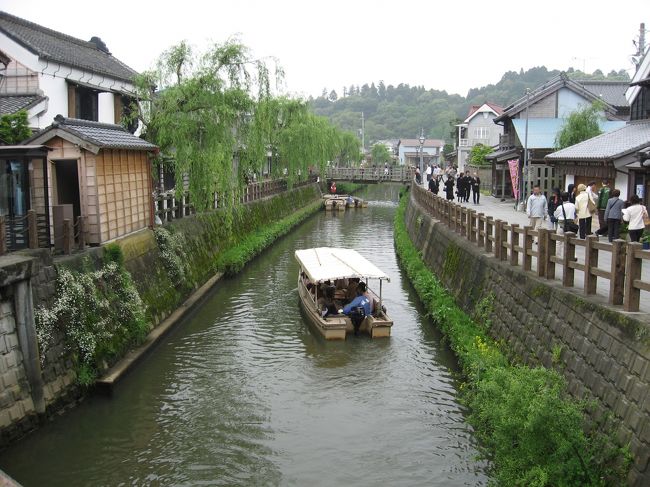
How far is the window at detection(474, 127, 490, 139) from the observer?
73.9m

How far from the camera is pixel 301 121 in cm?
4597

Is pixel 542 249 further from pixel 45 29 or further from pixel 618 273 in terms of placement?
pixel 45 29

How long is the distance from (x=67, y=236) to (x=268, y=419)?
19.8 ft

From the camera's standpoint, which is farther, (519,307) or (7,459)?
(519,307)

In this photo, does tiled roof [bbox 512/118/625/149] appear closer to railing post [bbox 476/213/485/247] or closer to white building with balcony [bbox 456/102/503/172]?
railing post [bbox 476/213/485/247]

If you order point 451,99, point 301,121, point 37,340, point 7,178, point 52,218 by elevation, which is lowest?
point 37,340

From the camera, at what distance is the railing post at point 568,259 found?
11.0 meters

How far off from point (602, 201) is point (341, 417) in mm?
12037

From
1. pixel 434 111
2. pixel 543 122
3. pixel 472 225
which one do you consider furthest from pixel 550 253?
pixel 434 111

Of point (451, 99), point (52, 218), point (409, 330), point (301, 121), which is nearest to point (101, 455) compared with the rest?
point (52, 218)

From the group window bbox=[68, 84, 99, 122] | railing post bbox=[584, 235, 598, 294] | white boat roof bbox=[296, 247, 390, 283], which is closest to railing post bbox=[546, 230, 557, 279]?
railing post bbox=[584, 235, 598, 294]

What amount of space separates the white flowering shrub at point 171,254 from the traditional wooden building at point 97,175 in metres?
0.97

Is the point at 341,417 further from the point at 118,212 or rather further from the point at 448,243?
the point at 448,243

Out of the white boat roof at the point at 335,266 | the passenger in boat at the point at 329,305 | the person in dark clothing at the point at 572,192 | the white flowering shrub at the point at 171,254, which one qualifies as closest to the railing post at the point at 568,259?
the white boat roof at the point at 335,266
